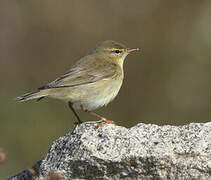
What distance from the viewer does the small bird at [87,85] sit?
28.1 feet

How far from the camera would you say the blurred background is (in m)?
13.2

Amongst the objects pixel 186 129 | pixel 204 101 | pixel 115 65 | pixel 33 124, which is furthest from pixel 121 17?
pixel 186 129

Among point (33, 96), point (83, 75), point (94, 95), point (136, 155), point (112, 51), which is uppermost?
point (112, 51)

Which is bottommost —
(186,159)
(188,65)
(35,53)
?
(186,159)

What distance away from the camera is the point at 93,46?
16562 millimetres

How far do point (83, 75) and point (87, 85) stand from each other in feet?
0.71

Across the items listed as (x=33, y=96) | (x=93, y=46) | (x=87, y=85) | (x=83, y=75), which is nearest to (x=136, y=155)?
(x=33, y=96)

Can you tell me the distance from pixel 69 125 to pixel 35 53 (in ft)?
13.5

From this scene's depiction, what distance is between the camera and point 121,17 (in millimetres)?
17312

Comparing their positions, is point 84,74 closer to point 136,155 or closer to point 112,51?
point 112,51

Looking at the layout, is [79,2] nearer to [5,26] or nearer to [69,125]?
[5,26]

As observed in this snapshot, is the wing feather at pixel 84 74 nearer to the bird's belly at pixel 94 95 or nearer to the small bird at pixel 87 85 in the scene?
the small bird at pixel 87 85

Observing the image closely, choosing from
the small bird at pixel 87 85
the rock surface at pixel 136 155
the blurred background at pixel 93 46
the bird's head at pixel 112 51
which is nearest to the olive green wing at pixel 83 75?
the small bird at pixel 87 85

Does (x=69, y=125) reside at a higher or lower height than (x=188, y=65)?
lower
